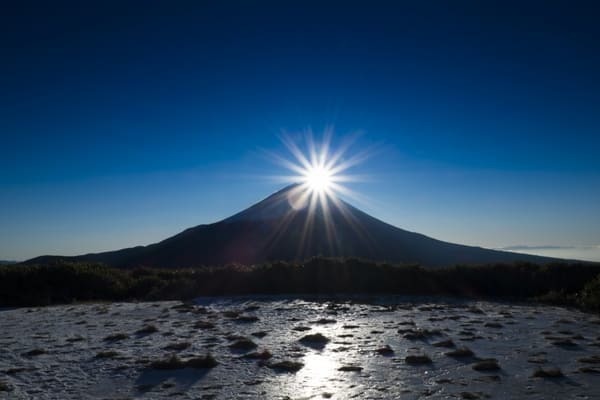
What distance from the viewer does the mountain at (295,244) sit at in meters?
61.8

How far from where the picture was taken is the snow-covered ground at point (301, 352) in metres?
6.35

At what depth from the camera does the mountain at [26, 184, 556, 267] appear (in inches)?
2432

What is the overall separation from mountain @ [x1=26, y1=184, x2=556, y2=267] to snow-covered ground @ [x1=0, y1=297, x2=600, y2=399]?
1708 inches

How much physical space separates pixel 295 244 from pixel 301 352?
59.3 meters

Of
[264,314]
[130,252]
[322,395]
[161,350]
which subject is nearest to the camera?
[322,395]

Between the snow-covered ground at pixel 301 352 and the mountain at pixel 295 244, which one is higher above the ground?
the mountain at pixel 295 244

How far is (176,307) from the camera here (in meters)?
→ 15.0

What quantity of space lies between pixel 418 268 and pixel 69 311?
44.9 feet

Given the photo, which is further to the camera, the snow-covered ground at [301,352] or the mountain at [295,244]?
the mountain at [295,244]

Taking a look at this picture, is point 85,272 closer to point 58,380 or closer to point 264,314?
point 264,314

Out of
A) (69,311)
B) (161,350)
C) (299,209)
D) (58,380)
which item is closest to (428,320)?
(161,350)

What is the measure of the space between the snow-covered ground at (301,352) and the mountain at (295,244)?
4338cm

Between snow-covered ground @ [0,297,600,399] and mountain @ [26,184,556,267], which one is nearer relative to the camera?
snow-covered ground @ [0,297,600,399]

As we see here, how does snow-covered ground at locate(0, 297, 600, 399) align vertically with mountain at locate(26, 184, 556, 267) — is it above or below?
below
